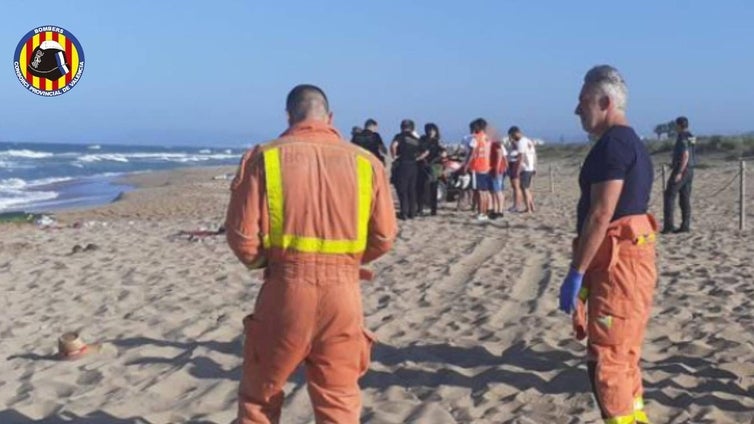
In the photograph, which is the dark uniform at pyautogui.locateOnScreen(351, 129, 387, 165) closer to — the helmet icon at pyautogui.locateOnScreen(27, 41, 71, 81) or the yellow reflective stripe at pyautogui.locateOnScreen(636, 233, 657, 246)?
the helmet icon at pyautogui.locateOnScreen(27, 41, 71, 81)

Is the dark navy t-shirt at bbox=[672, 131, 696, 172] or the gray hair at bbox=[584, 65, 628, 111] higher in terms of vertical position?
the gray hair at bbox=[584, 65, 628, 111]

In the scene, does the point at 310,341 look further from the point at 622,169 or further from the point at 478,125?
the point at 478,125

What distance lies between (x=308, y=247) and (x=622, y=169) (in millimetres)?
1375

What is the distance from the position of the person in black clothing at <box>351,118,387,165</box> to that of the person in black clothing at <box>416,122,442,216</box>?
120cm

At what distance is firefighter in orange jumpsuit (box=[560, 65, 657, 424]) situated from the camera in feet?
13.2

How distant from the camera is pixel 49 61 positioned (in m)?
16.9

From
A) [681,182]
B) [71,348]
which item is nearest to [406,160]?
[681,182]

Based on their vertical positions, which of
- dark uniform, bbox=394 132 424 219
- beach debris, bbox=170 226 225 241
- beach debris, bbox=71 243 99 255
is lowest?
beach debris, bbox=170 226 225 241

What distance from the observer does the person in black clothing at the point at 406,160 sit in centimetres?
1444

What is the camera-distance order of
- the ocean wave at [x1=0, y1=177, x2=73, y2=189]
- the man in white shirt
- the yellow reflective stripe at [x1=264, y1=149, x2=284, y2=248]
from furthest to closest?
1. the ocean wave at [x1=0, y1=177, x2=73, y2=189]
2. the man in white shirt
3. the yellow reflective stripe at [x1=264, y1=149, x2=284, y2=248]

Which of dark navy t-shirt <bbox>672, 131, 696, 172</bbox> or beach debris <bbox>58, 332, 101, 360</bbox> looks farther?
dark navy t-shirt <bbox>672, 131, 696, 172</bbox>

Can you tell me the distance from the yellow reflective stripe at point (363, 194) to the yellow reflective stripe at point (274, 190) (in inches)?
12.0

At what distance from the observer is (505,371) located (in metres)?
5.79

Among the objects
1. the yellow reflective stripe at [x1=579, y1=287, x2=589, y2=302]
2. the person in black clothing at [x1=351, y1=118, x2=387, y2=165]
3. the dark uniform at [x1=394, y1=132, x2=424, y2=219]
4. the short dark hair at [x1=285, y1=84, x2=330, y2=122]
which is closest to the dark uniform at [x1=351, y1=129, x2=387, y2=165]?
the person in black clothing at [x1=351, y1=118, x2=387, y2=165]
